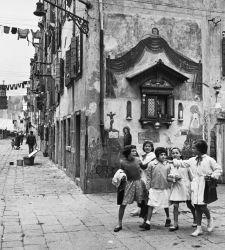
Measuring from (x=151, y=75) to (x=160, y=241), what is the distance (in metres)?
7.07

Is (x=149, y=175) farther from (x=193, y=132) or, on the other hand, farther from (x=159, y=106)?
(x=193, y=132)

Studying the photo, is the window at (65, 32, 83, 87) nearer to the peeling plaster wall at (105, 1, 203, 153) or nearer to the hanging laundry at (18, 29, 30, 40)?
the peeling plaster wall at (105, 1, 203, 153)

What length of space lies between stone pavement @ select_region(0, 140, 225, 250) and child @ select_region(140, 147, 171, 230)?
1.51 feet

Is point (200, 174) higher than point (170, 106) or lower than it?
lower

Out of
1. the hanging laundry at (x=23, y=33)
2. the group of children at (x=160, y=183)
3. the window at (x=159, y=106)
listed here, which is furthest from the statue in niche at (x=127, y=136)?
the hanging laundry at (x=23, y=33)

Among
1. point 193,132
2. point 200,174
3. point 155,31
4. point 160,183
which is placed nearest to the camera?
point 200,174

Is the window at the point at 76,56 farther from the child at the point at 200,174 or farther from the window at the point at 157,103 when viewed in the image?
the child at the point at 200,174

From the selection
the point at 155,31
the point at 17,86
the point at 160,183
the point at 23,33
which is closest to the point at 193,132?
the point at 155,31

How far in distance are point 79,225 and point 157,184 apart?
69.5 inches

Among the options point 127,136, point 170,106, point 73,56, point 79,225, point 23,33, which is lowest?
point 79,225

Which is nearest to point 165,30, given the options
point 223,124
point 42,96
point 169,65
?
point 169,65

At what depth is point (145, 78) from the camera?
498 inches

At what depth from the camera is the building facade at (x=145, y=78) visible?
40.1 feet

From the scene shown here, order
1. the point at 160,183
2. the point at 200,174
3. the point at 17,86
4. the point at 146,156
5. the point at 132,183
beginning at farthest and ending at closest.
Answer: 1. the point at 17,86
2. the point at 146,156
3. the point at 132,183
4. the point at 160,183
5. the point at 200,174
